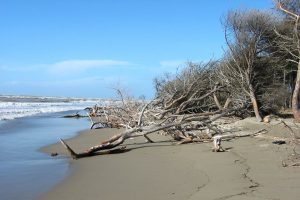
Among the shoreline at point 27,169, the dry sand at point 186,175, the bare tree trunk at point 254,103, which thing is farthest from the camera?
the bare tree trunk at point 254,103

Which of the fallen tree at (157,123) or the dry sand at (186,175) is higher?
the fallen tree at (157,123)

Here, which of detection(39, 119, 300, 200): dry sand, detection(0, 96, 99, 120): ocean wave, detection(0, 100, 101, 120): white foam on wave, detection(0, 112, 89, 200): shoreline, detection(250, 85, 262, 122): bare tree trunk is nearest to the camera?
detection(39, 119, 300, 200): dry sand

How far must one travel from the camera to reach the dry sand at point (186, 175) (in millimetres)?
7352

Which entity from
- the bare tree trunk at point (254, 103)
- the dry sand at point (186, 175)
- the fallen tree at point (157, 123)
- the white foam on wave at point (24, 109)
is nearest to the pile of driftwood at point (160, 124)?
the fallen tree at point (157, 123)

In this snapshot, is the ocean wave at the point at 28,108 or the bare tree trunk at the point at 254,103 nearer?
the bare tree trunk at the point at 254,103

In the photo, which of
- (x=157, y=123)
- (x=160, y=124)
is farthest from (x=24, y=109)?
(x=160, y=124)

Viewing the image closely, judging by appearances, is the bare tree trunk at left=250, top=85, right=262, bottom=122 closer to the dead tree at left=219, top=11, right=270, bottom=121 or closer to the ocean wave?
the dead tree at left=219, top=11, right=270, bottom=121

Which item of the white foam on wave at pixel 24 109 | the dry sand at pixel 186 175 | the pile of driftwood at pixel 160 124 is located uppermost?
the white foam on wave at pixel 24 109

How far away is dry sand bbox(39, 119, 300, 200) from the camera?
7352mm

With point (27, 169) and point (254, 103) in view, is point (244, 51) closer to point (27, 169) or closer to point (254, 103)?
point (254, 103)

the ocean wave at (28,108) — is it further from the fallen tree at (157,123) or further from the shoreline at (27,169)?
the shoreline at (27,169)

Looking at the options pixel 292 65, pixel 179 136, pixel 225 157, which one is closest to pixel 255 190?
pixel 225 157

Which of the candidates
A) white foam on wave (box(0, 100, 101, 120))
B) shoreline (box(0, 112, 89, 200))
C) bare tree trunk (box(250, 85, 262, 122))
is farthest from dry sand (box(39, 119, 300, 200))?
white foam on wave (box(0, 100, 101, 120))

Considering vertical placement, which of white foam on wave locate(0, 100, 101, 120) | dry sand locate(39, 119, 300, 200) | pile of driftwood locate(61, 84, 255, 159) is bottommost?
dry sand locate(39, 119, 300, 200)
